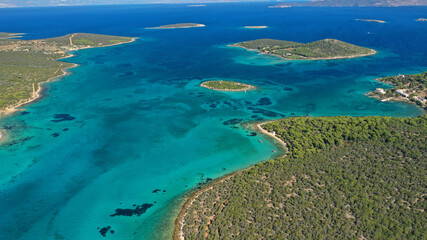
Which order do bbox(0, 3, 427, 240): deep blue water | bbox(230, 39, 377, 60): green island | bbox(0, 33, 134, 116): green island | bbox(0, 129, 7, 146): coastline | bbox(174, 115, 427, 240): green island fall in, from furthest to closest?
bbox(230, 39, 377, 60): green island, bbox(0, 33, 134, 116): green island, bbox(0, 129, 7, 146): coastline, bbox(0, 3, 427, 240): deep blue water, bbox(174, 115, 427, 240): green island

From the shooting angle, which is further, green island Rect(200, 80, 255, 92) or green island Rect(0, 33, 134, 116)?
green island Rect(200, 80, 255, 92)

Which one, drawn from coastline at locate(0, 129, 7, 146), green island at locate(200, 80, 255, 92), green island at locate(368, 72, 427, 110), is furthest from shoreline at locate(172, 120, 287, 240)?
green island at locate(368, 72, 427, 110)

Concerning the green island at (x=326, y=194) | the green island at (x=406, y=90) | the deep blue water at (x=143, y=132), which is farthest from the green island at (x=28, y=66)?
the green island at (x=406, y=90)

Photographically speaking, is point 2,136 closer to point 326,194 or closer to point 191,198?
point 191,198

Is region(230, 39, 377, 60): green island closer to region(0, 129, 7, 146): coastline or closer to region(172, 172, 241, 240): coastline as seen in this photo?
region(172, 172, 241, 240): coastline

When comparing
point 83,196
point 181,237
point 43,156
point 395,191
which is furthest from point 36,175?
point 395,191
